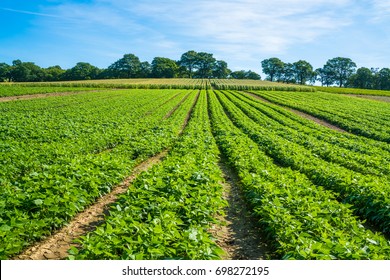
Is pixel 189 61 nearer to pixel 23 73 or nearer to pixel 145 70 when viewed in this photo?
pixel 145 70

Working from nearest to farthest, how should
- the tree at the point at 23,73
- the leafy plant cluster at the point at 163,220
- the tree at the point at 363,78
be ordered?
the leafy plant cluster at the point at 163,220 → the tree at the point at 23,73 → the tree at the point at 363,78

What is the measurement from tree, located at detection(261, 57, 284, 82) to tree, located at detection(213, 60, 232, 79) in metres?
19.3

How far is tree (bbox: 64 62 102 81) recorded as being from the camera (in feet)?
389

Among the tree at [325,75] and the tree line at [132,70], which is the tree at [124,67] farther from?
the tree at [325,75]

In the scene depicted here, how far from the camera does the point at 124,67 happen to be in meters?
125

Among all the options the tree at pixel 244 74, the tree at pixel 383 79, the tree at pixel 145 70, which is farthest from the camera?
the tree at pixel 244 74

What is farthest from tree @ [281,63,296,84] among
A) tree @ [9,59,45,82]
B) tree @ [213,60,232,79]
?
tree @ [9,59,45,82]

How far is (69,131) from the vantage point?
17.7m

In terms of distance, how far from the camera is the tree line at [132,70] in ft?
354

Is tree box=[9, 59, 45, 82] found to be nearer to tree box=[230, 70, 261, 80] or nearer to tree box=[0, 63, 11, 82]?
tree box=[0, 63, 11, 82]

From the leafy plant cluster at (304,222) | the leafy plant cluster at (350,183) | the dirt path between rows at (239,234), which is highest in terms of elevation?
the leafy plant cluster at (304,222)

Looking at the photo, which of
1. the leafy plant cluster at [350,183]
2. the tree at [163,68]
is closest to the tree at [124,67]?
the tree at [163,68]

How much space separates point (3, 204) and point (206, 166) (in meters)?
6.22
